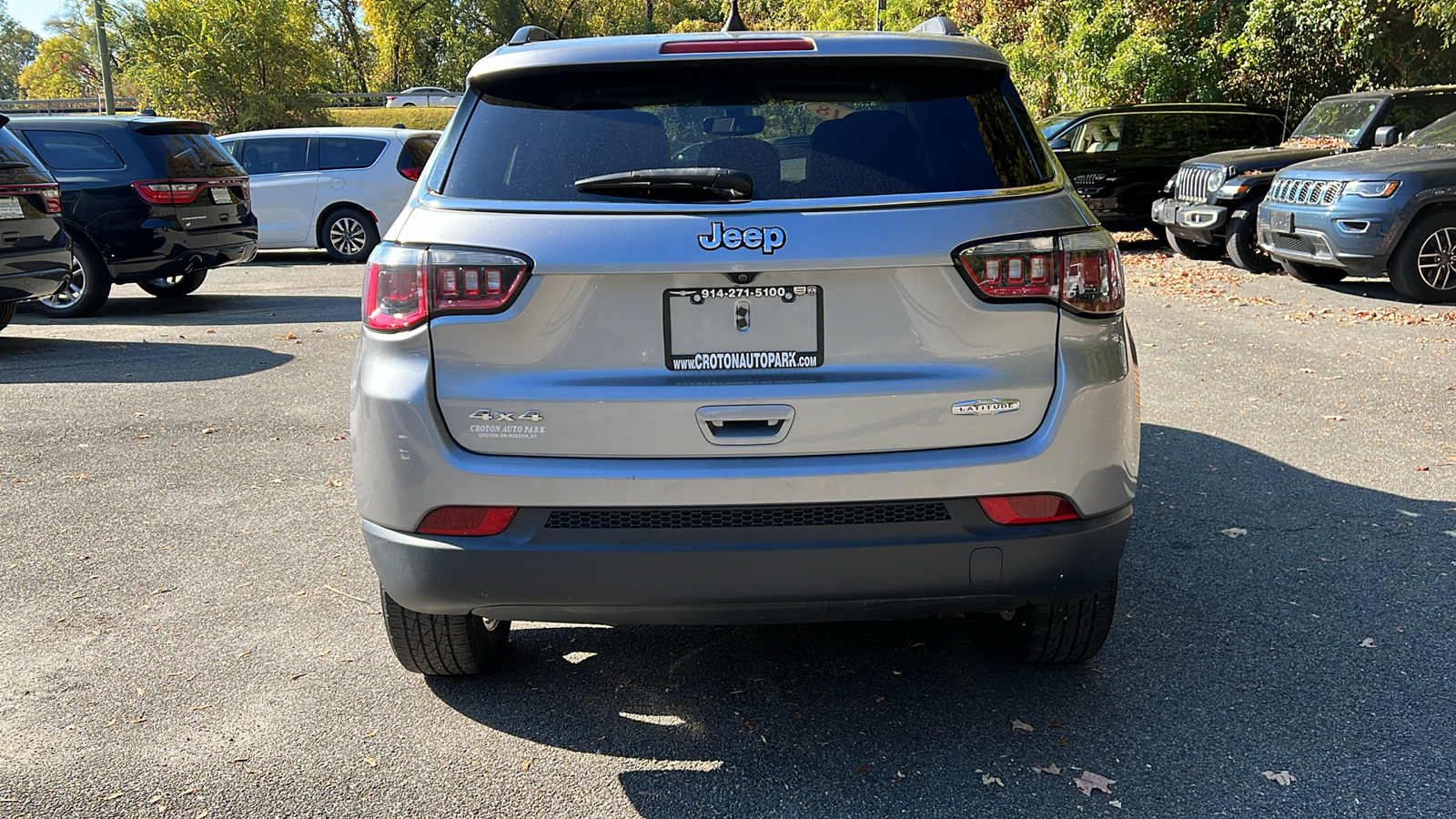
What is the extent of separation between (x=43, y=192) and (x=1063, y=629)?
8.51 metres

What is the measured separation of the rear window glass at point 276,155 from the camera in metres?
16.2

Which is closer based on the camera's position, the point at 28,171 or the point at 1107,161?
the point at 28,171

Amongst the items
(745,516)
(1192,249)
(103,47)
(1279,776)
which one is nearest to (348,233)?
(1192,249)

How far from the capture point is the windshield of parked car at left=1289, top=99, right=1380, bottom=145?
44.1ft

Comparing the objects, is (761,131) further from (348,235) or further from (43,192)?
(348,235)

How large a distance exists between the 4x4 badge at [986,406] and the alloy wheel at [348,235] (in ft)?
47.6

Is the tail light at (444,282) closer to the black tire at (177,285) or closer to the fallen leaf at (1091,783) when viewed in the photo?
the fallen leaf at (1091,783)

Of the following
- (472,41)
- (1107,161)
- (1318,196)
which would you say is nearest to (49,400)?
(1318,196)

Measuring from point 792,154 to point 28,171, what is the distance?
317 inches

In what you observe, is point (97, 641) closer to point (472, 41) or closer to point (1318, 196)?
point (1318, 196)

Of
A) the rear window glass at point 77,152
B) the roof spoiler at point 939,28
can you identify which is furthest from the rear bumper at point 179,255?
the roof spoiler at point 939,28

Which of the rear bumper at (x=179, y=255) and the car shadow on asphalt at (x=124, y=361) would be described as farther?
the rear bumper at (x=179, y=255)

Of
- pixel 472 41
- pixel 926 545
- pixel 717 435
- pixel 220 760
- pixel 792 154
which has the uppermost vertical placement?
pixel 472 41

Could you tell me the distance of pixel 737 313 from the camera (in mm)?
2756
